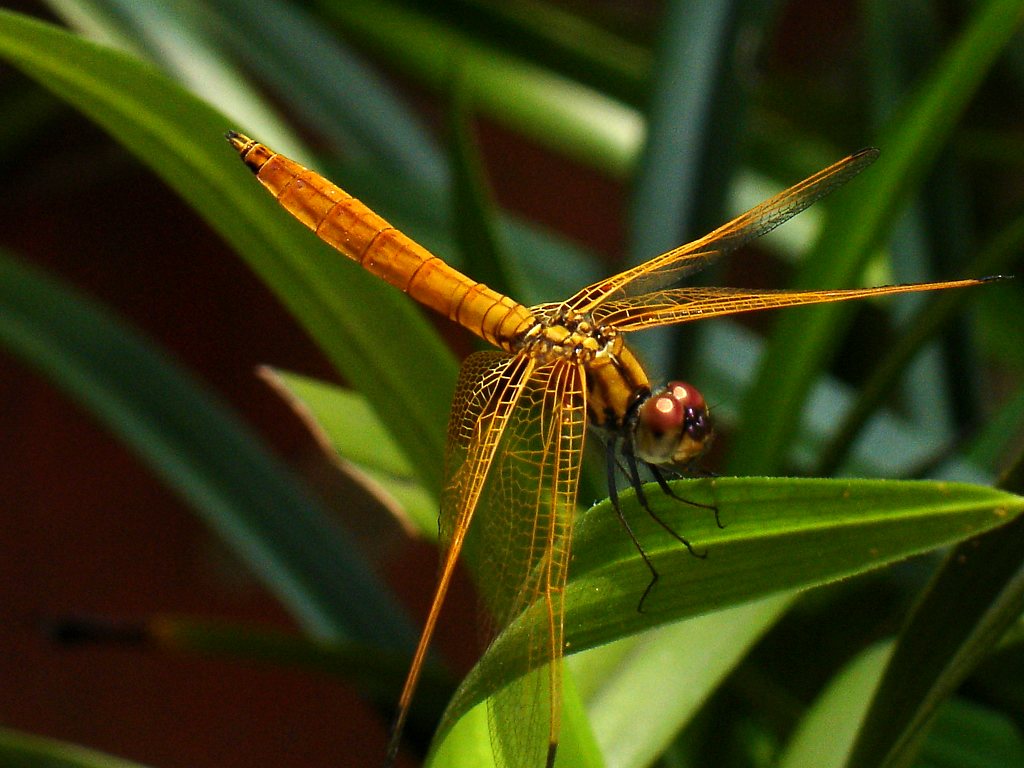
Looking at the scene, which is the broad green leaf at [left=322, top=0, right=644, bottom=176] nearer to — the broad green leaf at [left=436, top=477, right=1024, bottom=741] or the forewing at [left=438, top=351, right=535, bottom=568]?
the forewing at [left=438, top=351, right=535, bottom=568]

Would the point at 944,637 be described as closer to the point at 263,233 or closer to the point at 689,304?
the point at 689,304

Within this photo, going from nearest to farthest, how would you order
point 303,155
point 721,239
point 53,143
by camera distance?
point 721,239
point 303,155
point 53,143

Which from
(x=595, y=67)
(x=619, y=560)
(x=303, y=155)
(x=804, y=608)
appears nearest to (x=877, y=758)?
(x=619, y=560)

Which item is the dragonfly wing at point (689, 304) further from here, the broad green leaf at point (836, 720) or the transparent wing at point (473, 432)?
the broad green leaf at point (836, 720)

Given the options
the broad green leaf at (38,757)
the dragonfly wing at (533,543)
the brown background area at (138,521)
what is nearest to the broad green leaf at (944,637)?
the dragonfly wing at (533,543)

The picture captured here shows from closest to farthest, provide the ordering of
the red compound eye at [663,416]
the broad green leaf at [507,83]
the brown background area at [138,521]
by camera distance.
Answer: the red compound eye at [663,416] < the broad green leaf at [507,83] < the brown background area at [138,521]

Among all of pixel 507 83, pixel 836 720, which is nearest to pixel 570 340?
pixel 836 720

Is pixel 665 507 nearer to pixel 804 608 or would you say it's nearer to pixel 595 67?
pixel 804 608
